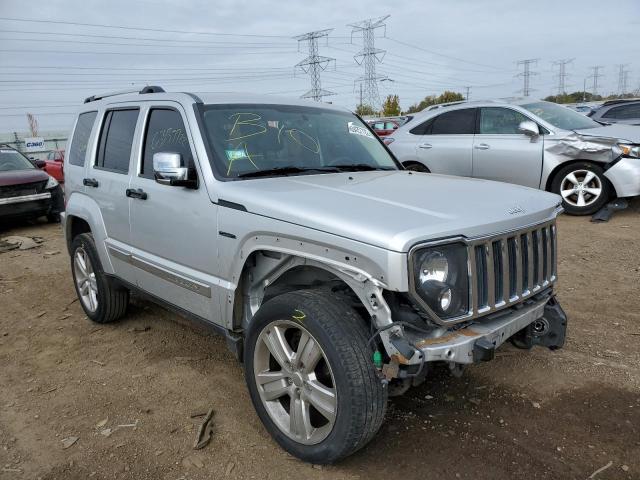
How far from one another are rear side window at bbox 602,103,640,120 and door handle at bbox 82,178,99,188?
11997mm

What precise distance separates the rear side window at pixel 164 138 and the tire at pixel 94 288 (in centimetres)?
123

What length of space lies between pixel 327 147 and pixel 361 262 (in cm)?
173

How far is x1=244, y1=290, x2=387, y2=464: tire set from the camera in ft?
8.09

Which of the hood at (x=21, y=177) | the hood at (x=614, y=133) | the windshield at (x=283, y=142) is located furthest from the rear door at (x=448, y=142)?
the hood at (x=21, y=177)

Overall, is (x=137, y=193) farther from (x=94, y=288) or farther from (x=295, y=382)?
(x=295, y=382)

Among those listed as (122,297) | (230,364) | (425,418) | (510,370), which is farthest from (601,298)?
(122,297)

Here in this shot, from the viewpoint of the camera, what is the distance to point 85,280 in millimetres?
5016

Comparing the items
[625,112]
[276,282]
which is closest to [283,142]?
[276,282]

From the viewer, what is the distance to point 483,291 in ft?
8.53

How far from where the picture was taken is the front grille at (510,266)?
8.41 feet

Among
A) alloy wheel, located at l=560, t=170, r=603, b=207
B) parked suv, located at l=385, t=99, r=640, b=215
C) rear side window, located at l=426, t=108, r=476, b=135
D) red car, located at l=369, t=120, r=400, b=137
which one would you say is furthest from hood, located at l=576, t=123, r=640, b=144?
red car, located at l=369, t=120, r=400, b=137

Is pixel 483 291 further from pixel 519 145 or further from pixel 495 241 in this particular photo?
pixel 519 145

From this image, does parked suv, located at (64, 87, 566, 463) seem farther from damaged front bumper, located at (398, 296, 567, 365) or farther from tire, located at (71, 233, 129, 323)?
tire, located at (71, 233, 129, 323)

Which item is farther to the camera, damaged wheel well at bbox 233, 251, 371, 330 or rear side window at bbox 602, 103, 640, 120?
rear side window at bbox 602, 103, 640, 120
